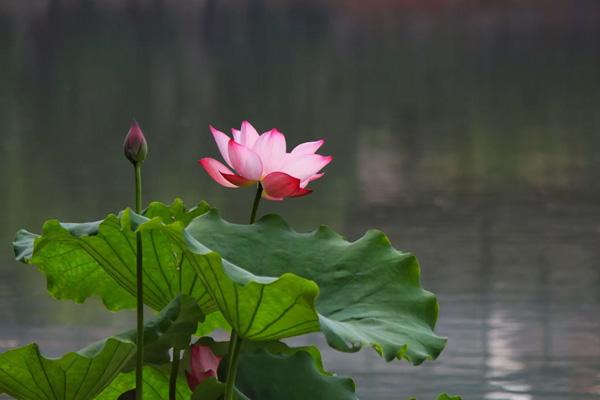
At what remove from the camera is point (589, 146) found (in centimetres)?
1248

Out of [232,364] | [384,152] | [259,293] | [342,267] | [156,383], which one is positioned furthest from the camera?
[384,152]

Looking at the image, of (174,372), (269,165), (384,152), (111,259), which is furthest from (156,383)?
(384,152)

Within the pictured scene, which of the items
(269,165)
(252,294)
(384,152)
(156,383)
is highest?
(384,152)

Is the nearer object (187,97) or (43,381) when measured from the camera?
(43,381)

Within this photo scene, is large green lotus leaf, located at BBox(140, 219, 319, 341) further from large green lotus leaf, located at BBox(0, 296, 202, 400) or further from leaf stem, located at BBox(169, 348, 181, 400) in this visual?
leaf stem, located at BBox(169, 348, 181, 400)

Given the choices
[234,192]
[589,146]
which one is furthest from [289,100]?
[234,192]

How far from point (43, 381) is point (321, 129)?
39.0 feet

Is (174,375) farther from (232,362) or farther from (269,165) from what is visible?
(269,165)

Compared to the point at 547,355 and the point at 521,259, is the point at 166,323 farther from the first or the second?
the point at 521,259

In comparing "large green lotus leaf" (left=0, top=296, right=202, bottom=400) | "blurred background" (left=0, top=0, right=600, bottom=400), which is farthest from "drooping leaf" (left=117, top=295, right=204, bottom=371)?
"blurred background" (left=0, top=0, right=600, bottom=400)

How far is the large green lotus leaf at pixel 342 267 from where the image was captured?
2.06 meters

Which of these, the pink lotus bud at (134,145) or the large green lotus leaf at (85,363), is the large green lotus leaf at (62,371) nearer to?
the large green lotus leaf at (85,363)

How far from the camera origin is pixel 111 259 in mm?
2098

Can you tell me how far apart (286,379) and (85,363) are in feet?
0.87
